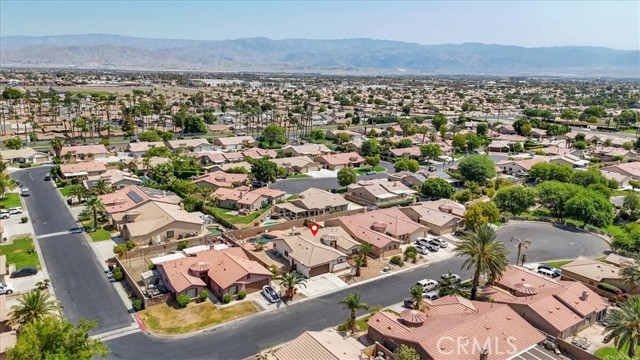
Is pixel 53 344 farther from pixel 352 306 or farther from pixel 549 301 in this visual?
pixel 549 301

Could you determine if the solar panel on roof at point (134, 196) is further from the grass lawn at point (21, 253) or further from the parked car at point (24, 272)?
the parked car at point (24, 272)

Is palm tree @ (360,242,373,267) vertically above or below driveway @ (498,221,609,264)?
above

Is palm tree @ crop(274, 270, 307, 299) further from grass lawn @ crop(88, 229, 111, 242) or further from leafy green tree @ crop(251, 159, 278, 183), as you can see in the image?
leafy green tree @ crop(251, 159, 278, 183)

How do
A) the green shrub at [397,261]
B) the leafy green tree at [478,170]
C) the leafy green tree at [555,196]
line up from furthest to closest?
the leafy green tree at [478,170] → the leafy green tree at [555,196] → the green shrub at [397,261]

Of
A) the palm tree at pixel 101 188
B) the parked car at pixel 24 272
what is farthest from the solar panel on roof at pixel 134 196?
the parked car at pixel 24 272

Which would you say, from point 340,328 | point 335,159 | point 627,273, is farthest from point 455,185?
point 340,328

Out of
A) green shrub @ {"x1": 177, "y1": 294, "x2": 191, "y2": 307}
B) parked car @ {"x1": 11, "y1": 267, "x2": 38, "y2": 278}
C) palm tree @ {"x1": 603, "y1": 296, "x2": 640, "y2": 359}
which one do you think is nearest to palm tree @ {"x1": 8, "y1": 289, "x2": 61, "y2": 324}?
green shrub @ {"x1": 177, "y1": 294, "x2": 191, "y2": 307}
